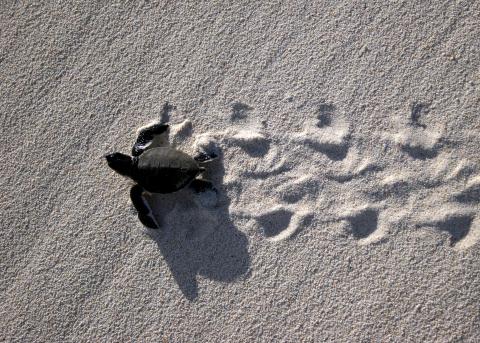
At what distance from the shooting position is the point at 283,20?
5.60 ft

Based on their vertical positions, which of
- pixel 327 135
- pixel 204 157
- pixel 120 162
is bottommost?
pixel 327 135

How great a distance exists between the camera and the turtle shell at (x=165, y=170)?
5.19 ft

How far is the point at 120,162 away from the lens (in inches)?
65.3

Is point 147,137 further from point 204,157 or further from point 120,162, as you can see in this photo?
point 204,157

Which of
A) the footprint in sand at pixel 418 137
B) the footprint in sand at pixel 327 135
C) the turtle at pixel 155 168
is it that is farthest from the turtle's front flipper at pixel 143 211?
the footprint in sand at pixel 418 137

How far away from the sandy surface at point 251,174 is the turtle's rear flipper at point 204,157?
5cm

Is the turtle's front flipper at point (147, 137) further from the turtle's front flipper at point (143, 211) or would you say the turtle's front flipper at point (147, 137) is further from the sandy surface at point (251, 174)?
the turtle's front flipper at point (143, 211)

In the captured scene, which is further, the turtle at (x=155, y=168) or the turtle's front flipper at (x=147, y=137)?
the turtle's front flipper at (x=147, y=137)

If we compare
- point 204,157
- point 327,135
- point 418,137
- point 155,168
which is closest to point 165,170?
point 155,168

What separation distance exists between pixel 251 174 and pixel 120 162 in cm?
51

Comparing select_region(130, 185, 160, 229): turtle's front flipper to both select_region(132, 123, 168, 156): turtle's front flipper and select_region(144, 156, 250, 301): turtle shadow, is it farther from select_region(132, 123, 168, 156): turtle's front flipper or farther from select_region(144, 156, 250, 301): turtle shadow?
select_region(132, 123, 168, 156): turtle's front flipper

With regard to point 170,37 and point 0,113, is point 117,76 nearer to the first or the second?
point 170,37

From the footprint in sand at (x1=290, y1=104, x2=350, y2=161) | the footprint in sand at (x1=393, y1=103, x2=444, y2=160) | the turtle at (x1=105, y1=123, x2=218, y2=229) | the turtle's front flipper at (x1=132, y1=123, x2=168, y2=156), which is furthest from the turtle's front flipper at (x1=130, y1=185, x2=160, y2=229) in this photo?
the footprint in sand at (x1=393, y1=103, x2=444, y2=160)

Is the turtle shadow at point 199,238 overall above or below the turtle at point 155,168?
below
